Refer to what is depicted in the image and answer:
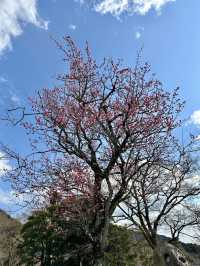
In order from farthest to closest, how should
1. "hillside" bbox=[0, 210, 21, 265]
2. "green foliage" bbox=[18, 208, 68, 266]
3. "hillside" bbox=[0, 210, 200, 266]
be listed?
"hillside" bbox=[0, 210, 21, 265], "green foliage" bbox=[18, 208, 68, 266], "hillside" bbox=[0, 210, 200, 266]

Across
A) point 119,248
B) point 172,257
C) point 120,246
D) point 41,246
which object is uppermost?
point 41,246

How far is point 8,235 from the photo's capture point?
3316 cm

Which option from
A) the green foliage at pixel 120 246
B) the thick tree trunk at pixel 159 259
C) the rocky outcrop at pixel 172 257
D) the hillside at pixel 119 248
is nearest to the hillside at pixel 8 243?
the hillside at pixel 119 248

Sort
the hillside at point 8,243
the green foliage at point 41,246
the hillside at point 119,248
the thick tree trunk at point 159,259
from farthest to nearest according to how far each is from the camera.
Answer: the hillside at point 8,243, the green foliage at point 41,246, the hillside at point 119,248, the thick tree trunk at point 159,259

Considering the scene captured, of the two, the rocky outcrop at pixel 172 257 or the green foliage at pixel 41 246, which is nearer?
the rocky outcrop at pixel 172 257

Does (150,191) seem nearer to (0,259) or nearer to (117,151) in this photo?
(117,151)

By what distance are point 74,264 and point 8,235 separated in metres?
13.2

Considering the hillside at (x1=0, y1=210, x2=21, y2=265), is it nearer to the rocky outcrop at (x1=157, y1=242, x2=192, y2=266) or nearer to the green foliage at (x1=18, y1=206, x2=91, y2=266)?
the green foliage at (x1=18, y1=206, x2=91, y2=266)

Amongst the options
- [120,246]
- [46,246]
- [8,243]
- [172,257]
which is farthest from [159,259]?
[8,243]

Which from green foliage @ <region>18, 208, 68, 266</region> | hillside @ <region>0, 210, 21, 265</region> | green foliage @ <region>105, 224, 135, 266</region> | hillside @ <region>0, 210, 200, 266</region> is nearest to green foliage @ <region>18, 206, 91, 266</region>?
green foliage @ <region>18, 208, 68, 266</region>

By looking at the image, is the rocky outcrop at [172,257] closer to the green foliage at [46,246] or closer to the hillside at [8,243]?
the green foliage at [46,246]

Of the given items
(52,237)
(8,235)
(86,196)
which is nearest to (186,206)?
(86,196)

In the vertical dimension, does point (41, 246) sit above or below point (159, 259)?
above

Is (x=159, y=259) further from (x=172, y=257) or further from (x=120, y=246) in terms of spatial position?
(x=120, y=246)
